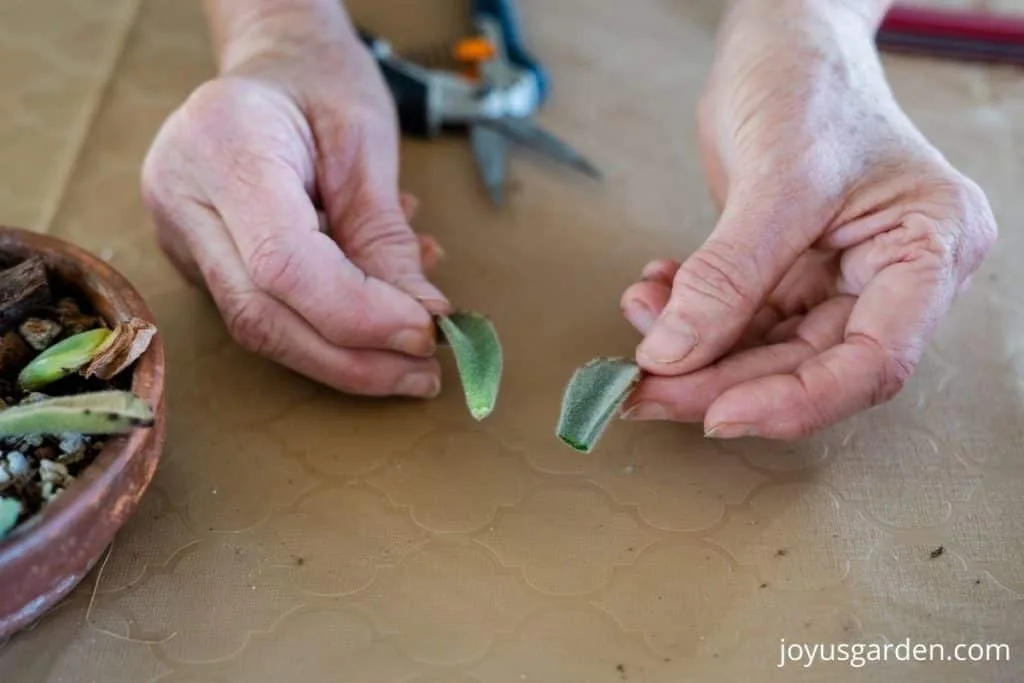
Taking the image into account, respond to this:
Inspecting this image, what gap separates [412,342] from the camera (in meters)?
0.67

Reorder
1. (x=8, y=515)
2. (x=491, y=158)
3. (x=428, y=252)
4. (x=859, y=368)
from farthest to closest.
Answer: (x=491, y=158) → (x=428, y=252) → (x=859, y=368) → (x=8, y=515)

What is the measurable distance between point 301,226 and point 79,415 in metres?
0.19

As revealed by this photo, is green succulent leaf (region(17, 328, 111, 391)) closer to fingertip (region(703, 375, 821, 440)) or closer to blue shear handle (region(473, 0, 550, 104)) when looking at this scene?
fingertip (region(703, 375, 821, 440))

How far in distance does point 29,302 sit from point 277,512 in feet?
0.62

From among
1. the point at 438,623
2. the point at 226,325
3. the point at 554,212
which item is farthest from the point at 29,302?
the point at 554,212

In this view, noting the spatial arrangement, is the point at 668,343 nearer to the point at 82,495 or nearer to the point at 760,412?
the point at 760,412

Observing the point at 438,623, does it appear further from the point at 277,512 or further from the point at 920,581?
the point at 920,581

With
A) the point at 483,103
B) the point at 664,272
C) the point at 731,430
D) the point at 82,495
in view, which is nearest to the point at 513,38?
the point at 483,103

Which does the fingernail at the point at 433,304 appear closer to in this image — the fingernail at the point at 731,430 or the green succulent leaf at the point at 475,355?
the green succulent leaf at the point at 475,355

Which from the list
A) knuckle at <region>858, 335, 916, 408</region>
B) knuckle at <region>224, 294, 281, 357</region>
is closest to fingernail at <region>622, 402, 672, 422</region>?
A: knuckle at <region>858, 335, 916, 408</region>

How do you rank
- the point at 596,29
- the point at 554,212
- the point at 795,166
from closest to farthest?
the point at 795,166 → the point at 554,212 → the point at 596,29

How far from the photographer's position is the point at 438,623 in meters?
0.60

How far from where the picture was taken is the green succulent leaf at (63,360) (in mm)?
566

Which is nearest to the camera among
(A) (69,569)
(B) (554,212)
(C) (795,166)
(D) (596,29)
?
(A) (69,569)
